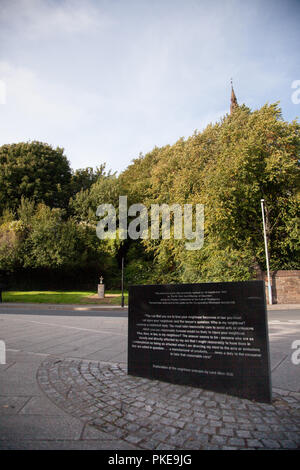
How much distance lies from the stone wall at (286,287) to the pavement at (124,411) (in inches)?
554

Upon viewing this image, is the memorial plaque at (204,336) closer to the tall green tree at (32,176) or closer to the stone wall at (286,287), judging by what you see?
the stone wall at (286,287)

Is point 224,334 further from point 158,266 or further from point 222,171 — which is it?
point 158,266

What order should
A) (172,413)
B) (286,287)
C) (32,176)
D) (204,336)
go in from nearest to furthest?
(172,413) → (204,336) → (286,287) → (32,176)

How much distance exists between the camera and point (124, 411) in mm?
3258

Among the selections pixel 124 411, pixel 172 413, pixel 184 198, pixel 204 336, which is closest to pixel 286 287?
pixel 184 198

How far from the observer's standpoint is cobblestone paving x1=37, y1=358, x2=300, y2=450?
265cm

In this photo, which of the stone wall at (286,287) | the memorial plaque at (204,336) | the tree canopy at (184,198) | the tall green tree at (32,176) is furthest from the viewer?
the tall green tree at (32,176)

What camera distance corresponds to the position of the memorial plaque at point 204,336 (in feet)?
11.5

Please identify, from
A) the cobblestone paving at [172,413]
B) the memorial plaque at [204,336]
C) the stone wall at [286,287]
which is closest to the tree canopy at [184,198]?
the stone wall at [286,287]

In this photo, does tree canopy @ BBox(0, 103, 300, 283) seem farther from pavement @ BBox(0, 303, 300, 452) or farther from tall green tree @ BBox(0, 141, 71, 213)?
pavement @ BBox(0, 303, 300, 452)

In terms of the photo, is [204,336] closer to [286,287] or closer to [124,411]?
[124,411]

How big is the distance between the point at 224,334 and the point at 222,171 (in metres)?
17.1

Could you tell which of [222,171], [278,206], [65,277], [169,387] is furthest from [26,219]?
[169,387]

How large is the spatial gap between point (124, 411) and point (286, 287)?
1767 centimetres
